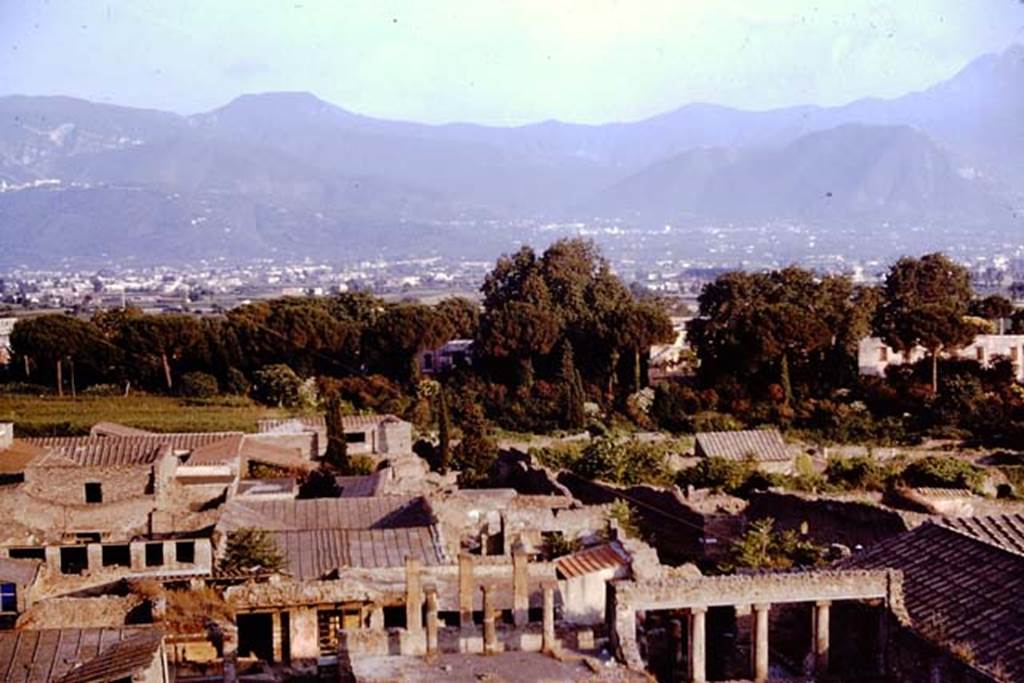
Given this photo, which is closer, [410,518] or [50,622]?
[50,622]

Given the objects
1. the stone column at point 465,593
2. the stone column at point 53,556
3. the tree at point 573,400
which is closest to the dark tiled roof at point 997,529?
the stone column at point 465,593

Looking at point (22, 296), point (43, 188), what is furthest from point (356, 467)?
point (43, 188)

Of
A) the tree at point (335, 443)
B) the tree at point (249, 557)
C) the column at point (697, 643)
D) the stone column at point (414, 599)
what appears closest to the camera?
the column at point (697, 643)

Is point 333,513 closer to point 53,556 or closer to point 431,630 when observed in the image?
point 53,556

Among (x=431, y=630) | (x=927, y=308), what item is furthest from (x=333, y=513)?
(x=927, y=308)

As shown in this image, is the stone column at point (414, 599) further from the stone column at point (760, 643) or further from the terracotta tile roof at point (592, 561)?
the stone column at point (760, 643)

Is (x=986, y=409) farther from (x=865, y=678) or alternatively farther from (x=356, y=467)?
(x=865, y=678)
